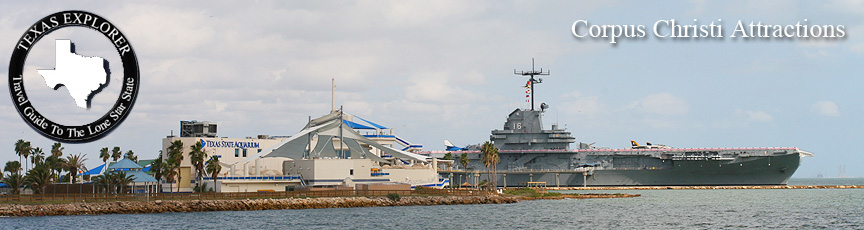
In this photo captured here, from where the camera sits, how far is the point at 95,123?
2242cm

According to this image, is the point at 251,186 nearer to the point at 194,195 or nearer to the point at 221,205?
the point at 194,195

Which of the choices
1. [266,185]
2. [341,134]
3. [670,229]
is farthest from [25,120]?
[341,134]

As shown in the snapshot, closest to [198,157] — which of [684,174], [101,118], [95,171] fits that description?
[95,171]

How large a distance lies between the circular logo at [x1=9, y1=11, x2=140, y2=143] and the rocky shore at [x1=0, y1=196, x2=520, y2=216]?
100 feet

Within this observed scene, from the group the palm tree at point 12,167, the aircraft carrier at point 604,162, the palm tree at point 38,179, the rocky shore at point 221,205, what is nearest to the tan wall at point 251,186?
the rocky shore at point 221,205

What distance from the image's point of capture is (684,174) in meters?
112

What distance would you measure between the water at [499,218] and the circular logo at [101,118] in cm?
2295

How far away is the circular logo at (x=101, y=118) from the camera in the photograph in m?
21.1

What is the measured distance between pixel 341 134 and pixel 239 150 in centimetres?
889

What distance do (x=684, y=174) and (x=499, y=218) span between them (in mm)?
63980

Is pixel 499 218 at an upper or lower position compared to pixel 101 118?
lower

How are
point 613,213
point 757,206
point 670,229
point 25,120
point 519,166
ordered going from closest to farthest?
point 25,120 → point 670,229 → point 613,213 → point 757,206 → point 519,166

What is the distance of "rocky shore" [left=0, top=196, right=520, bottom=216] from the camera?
50.0 metres

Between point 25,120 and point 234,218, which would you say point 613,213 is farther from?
point 25,120
